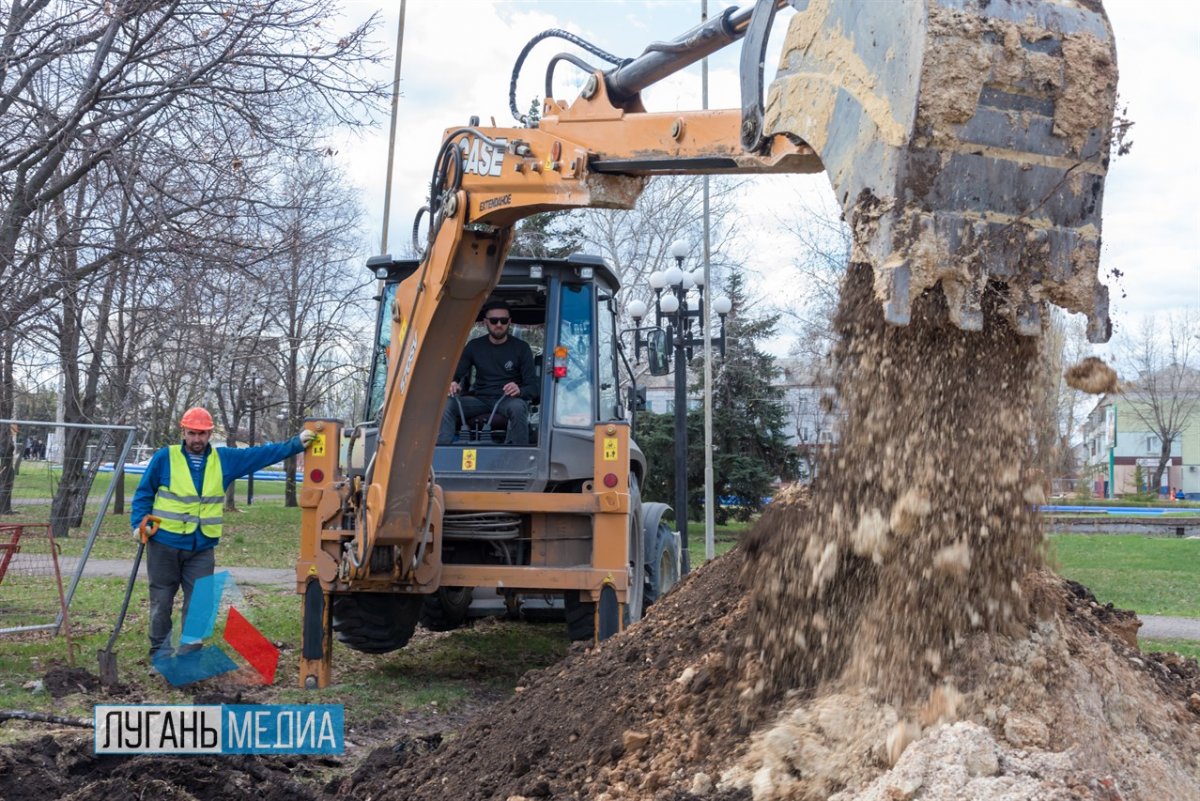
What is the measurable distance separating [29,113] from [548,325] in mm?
5507

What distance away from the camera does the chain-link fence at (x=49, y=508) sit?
8.34 meters

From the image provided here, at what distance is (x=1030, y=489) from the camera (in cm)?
416

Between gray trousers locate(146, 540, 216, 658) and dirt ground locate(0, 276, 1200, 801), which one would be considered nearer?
dirt ground locate(0, 276, 1200, 801)

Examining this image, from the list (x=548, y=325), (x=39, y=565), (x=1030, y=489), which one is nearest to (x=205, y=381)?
(x=39, y=565)

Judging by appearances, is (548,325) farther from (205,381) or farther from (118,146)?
(205,381)

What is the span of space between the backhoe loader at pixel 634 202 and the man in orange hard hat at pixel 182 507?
0.67m

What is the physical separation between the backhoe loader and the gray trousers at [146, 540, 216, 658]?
2.68 feet

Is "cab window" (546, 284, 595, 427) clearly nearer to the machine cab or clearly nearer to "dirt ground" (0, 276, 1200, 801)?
the machine cab

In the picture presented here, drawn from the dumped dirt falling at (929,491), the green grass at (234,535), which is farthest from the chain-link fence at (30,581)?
the dumped dirt falling at (929,491)

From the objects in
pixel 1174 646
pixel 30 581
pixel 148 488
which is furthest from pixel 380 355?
pixel 1174 646

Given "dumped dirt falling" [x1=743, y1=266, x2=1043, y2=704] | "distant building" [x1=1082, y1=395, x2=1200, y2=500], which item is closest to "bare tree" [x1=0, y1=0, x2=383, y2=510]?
"dumped dirt falling" [x1=743, y1=266, x2=1043, y2=704]

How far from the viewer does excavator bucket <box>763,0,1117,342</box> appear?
144 inches

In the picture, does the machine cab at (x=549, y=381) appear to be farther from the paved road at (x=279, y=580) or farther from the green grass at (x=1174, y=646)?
the paved road at (x=279, y=580)

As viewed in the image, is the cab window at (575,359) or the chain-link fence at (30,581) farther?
the chain-link fence at (30,581)
